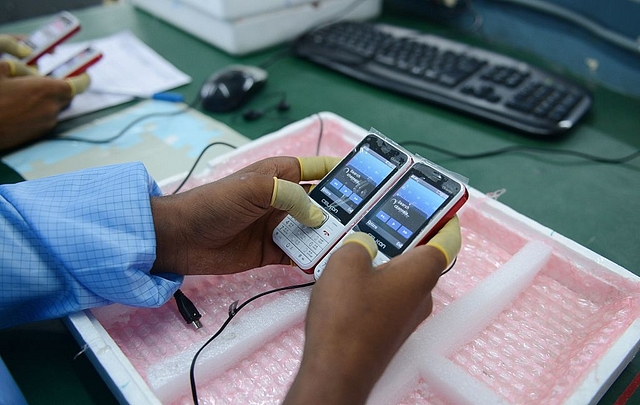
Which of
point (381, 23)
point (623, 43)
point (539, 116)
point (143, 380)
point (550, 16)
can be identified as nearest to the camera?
point (143, 380)

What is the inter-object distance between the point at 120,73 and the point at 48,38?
0.14m

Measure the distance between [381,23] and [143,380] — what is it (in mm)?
1010

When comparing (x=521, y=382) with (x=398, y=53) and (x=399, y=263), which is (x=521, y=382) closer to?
(x=399, y=263)

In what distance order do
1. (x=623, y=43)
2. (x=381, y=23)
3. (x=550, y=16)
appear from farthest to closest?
(x=381, y=23), (x=550, y=16), (x=623, y=43)

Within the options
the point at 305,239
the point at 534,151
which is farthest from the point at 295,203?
the point at 534,151

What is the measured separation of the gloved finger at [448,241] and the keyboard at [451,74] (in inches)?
15.2

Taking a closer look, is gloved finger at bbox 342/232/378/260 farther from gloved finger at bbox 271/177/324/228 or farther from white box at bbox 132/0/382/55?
white box at bbox 132/0/382/55

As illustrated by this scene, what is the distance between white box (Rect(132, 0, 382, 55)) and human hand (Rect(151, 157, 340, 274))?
58cm

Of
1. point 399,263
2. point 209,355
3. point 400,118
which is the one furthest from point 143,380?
point 400,118

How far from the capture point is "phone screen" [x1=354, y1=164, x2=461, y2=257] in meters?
0.49

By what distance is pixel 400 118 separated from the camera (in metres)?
0.87

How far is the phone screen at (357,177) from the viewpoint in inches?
21.2

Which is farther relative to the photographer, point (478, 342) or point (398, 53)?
point (398, 53)

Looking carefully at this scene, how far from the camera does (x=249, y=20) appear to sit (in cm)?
104
